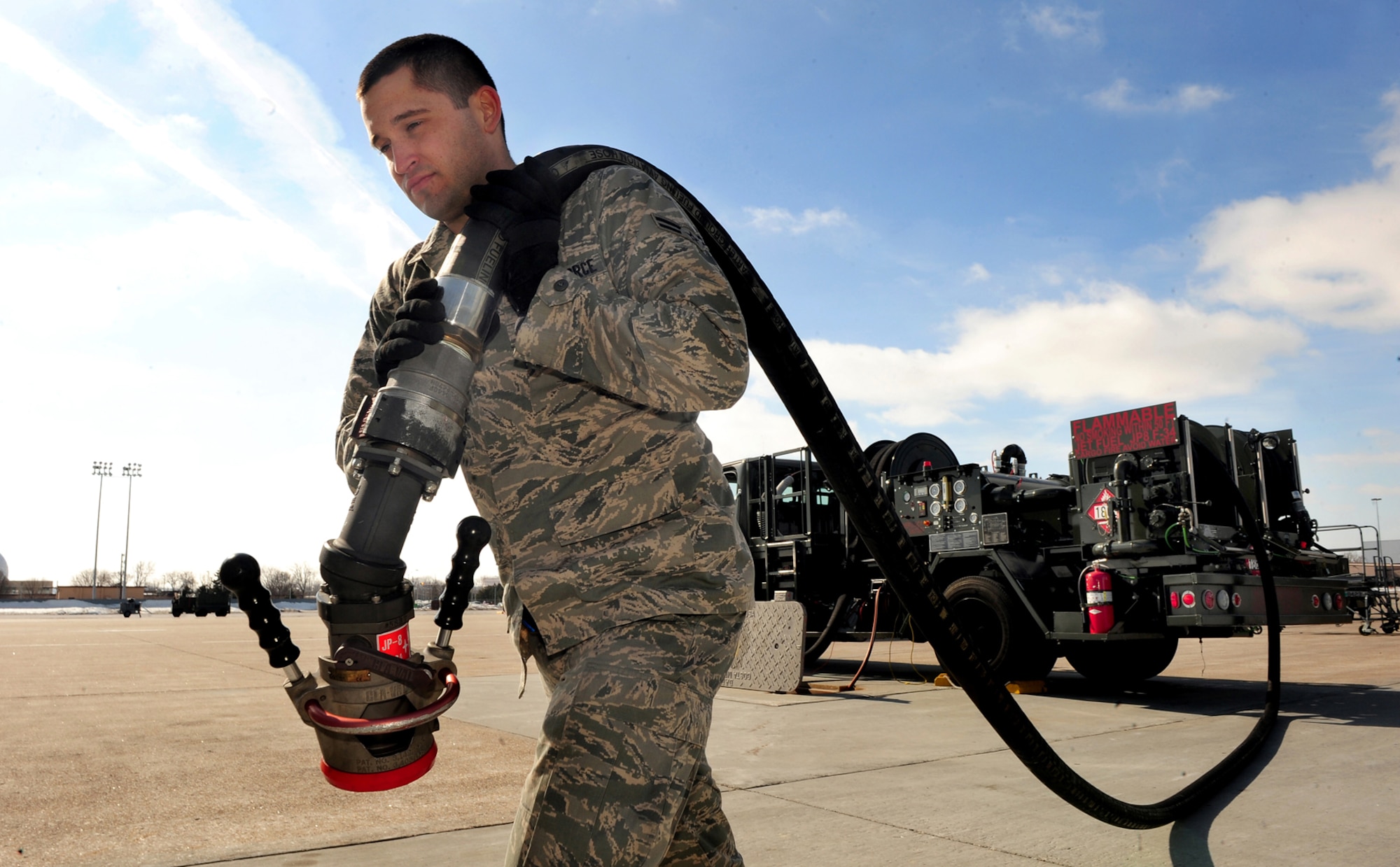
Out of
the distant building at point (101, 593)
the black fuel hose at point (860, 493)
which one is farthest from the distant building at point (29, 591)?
the black fuel hose at point (860, 493)

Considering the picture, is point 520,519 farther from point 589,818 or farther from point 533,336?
point 589,818

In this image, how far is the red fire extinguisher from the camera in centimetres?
720

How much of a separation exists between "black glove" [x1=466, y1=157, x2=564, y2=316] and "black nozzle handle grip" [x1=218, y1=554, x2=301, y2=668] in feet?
1.85

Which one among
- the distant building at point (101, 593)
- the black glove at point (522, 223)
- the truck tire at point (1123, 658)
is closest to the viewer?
the black glove at point (522, 223)

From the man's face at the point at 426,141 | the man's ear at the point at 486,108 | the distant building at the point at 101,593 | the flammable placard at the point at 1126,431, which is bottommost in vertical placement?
the distant building at the point at 101,593

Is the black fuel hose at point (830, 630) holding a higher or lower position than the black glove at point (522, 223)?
lower

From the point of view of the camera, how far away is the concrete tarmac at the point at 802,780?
3.29 m

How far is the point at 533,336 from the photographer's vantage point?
1.45m

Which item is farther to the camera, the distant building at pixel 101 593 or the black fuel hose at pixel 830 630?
the distant building at pixel 101 593

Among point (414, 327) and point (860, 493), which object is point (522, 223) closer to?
point (414, 327)

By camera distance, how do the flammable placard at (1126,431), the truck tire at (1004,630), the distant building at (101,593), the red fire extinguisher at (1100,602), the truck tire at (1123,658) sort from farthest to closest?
the distant building at (101,593)
the truck tire at (1123,658)
the truck tire at (1004,630)
the flammable placard at (1126,431)
the red fire extinguisher at (1100,602)

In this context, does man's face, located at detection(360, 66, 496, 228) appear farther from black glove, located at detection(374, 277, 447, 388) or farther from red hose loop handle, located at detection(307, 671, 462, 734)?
red hose loop handle, located at detection(307, 671, 462, 734)

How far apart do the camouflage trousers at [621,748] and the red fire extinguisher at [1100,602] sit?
21.4 feet

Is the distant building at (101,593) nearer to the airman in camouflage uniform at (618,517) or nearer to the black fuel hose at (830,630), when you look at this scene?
the black fuel hose at (830,630)
